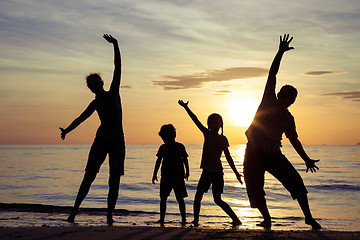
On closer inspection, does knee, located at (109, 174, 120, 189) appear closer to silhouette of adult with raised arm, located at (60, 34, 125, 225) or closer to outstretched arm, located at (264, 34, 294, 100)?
silhouette of adult with raised arm, located at (60, 34, 125, 225)

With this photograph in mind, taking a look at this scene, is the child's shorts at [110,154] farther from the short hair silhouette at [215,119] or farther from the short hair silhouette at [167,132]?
the short hair silhouette at [215,119]

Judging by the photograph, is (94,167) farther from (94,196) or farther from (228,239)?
(94,196)

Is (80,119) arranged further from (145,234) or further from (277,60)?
(277,60)

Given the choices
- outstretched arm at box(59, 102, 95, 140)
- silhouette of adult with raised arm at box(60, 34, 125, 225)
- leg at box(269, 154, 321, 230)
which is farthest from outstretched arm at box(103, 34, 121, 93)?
leg at box(269, 154, 321, 230)

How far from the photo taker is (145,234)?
5191 millimetres

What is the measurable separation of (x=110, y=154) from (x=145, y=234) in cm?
162

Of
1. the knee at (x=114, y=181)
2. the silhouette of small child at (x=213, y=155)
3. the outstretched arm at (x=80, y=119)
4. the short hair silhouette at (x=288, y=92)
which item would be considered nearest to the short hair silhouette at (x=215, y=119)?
the silhouette of small child at (x=213, y=155)

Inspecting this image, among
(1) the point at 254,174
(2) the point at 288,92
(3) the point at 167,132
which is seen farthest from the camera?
(3) the point at 167,132

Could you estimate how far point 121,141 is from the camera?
6.36 metres

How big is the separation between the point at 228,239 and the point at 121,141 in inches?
92.0

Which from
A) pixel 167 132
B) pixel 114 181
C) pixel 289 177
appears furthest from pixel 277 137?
pixel 114 181

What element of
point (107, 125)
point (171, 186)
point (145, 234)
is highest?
point (107, 125)

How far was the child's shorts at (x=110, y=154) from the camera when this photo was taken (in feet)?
20.7

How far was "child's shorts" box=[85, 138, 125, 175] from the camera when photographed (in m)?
6.32
